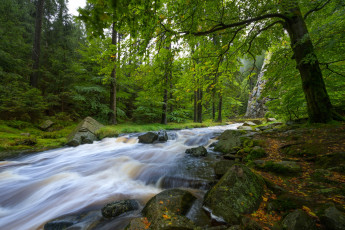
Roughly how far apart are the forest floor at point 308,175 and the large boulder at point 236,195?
0.13m

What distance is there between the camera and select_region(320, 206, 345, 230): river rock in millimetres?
1500

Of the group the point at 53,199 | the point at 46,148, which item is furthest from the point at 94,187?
the point at 46,148

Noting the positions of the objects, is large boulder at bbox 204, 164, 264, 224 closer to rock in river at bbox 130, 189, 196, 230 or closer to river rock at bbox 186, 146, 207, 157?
rock in river at bbox 130, 189, 196, 230

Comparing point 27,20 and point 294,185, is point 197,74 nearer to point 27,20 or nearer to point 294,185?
point 294,185

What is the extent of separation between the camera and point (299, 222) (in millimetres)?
1604

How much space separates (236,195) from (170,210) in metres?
1.05

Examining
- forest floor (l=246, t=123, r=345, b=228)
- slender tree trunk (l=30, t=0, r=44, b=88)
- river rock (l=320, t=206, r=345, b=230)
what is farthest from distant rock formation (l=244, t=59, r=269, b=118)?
slender tree trunk (l=30, t=0, r=44, b=88)

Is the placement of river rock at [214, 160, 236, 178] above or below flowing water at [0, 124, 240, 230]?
above

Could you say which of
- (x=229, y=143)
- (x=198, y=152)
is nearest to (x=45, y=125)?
(x=198, y=152)

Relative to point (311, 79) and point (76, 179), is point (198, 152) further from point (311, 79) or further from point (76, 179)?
point (311, 79)

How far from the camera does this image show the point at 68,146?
297 inches

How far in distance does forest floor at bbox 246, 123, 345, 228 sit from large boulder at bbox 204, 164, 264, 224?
0.44 feet

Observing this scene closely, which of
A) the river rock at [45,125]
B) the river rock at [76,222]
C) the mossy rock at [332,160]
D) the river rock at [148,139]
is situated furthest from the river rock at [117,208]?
the river rock at [45,125]

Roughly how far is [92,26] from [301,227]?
291 centimetres
